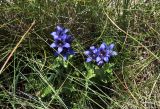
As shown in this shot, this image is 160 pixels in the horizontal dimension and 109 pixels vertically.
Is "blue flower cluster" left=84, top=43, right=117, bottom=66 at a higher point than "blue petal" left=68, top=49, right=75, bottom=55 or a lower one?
higher

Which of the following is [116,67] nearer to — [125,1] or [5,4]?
[125,1]

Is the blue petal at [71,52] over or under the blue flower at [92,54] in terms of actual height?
under

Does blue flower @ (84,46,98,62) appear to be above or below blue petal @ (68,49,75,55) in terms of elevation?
above

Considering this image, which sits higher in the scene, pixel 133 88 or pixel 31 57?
pixel 133 88

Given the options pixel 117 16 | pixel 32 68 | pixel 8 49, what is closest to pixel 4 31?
pixel 8 49

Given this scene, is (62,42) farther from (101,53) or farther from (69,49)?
(101,53)
